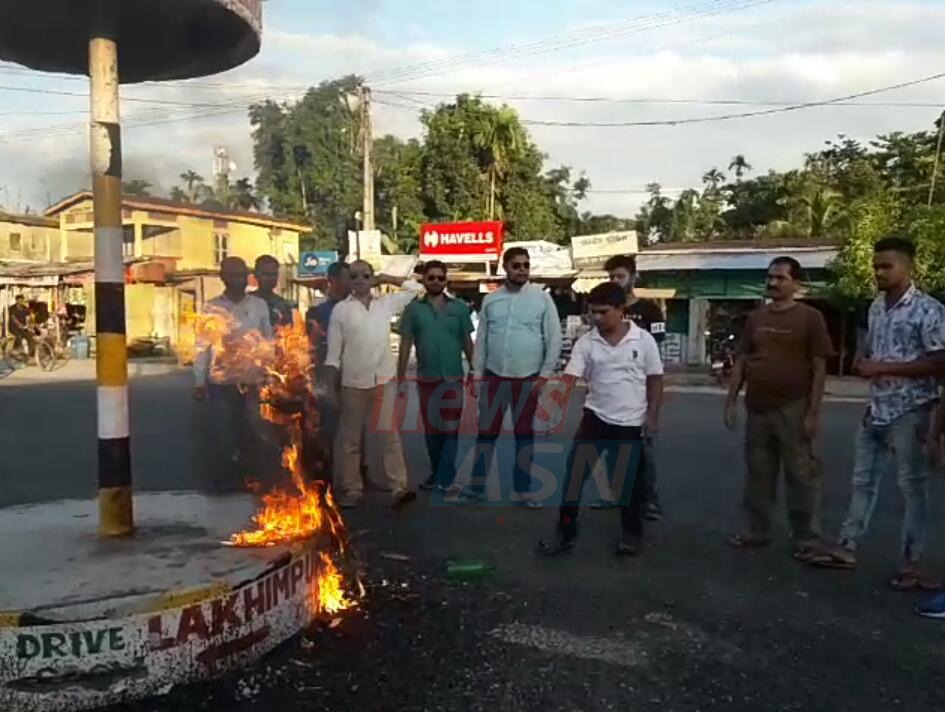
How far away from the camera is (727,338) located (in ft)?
69.8

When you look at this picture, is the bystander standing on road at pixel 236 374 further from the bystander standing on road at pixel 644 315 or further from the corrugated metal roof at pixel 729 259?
the corrugated metal roof at pixel 729 259

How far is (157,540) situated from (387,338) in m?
2.64

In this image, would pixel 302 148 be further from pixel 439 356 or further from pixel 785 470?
pixel 785 470

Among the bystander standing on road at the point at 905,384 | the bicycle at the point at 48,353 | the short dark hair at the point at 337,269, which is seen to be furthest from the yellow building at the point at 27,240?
the bystander standing on road at the point at 905,384

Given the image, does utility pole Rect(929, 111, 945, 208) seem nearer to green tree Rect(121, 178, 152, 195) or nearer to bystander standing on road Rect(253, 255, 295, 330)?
bystander standing on road Rect(253, 255, 295, 330)

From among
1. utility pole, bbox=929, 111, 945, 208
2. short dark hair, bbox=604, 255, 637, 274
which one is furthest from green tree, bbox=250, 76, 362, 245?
utility pole, bbox=929, 111, 945, 208

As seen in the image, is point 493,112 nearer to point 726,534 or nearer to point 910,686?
point 726,534

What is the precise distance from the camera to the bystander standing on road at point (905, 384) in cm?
485

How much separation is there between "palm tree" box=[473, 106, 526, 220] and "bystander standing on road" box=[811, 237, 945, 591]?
29034 mm

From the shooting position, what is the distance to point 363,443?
7.27 m

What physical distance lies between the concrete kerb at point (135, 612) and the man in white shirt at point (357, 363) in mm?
2289

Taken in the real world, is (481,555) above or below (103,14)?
below

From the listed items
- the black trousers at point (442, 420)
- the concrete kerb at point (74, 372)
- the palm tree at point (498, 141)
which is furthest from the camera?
the palm tree at point (498, 141)

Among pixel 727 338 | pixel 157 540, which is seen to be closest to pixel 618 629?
pixel 157 540
